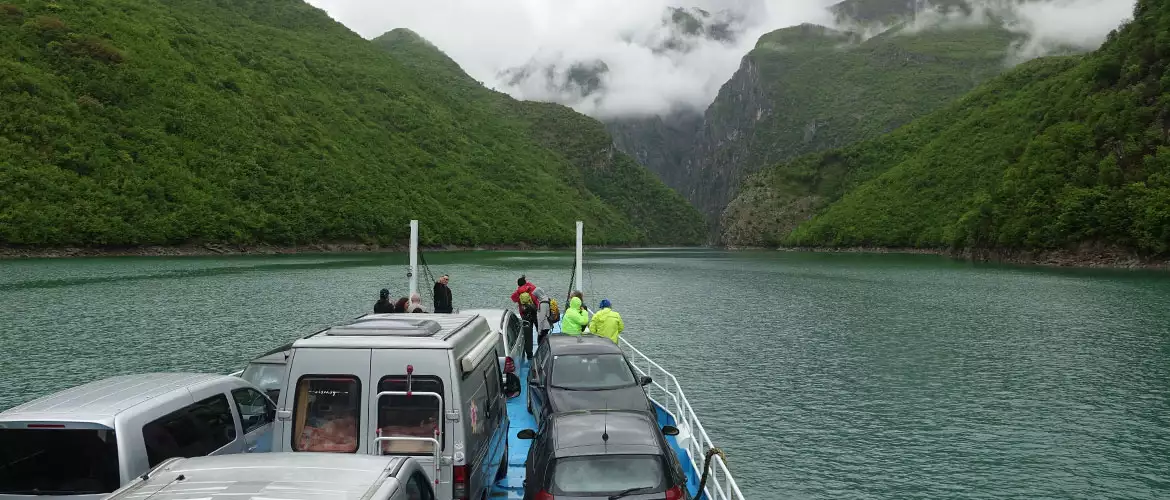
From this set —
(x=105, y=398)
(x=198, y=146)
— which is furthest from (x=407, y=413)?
(x=198, y=146)

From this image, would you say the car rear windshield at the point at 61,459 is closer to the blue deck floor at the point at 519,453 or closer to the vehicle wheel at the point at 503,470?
the blue deck floor at the point at 519,453

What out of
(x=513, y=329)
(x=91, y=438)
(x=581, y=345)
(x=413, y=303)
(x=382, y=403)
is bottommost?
(x=513, y=329)

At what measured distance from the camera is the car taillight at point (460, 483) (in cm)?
709

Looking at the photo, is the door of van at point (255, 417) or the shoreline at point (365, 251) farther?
the shoreline at point (365, 251)

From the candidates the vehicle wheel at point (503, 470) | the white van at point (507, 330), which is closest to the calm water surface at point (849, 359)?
the white van at point (507, 330)

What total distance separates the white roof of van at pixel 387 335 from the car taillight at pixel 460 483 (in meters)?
1.28

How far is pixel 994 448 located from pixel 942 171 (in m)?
155

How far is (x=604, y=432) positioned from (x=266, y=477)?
4.34 m

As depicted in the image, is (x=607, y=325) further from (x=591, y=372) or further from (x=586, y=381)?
(x=586, y=381)

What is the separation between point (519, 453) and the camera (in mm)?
11797

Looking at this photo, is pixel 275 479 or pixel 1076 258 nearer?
pixel 275 479

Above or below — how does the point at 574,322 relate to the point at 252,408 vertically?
above

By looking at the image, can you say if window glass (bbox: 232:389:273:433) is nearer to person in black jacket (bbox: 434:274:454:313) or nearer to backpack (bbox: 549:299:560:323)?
person in black jacket (bbox: 434:274:454:313)

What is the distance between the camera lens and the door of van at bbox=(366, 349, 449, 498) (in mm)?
6965
